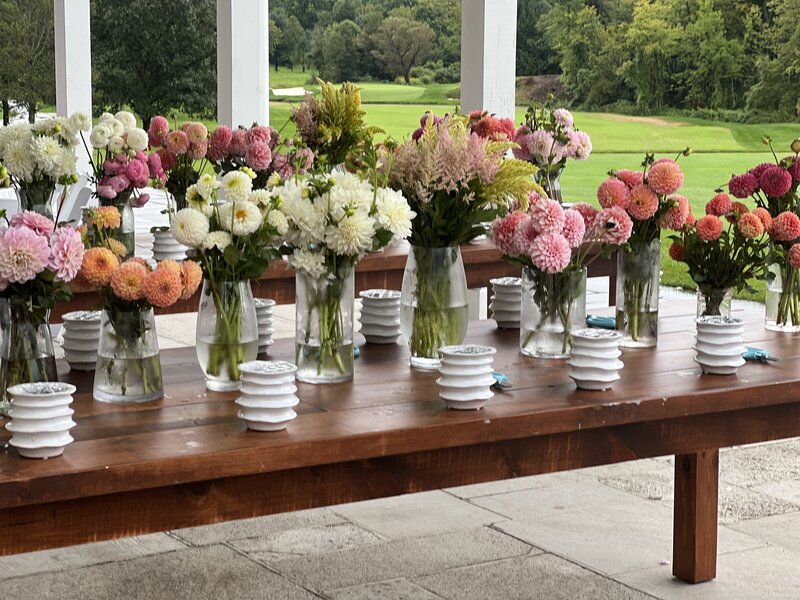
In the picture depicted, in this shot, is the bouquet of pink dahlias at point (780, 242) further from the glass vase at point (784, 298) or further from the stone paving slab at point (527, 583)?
the stone paving slab at point (527, 583)

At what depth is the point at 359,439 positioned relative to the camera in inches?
82.7

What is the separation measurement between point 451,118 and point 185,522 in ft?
3.36

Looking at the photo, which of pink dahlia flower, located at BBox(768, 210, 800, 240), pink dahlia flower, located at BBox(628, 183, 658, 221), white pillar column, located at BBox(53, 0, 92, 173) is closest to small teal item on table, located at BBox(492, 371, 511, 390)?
pink dahlia flower, located at BBox(628, 183, 658, 221)

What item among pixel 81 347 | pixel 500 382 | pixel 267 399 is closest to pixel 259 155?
pixel 81 347

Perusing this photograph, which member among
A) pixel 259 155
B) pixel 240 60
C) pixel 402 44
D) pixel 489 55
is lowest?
pixel 259 155

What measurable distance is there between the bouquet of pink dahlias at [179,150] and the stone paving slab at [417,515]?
1153 millimetres

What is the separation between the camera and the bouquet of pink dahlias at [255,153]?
4160mm

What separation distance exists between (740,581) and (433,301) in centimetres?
129

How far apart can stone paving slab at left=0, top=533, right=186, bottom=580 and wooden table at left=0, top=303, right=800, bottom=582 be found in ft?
3.17

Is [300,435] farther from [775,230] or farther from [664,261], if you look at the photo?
[664,261]

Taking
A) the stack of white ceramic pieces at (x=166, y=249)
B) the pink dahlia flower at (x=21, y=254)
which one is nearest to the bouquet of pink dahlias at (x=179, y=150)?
the stack of white ceramic pieces at (x=166, y=249)

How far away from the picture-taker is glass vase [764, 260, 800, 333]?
3.07 metres

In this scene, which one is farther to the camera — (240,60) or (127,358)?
Answer: (240,60)

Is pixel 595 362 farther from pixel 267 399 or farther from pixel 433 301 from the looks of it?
pixel 267 399
